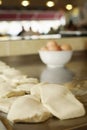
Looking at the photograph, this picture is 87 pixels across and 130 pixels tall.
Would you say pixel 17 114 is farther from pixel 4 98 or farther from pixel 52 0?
pixel 52 0

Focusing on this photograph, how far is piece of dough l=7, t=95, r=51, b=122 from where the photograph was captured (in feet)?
2.05

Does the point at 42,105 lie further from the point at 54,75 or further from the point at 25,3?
the point at 25,3

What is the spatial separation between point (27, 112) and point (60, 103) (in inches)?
3.6

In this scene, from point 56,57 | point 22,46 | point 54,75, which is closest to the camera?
point 54,75

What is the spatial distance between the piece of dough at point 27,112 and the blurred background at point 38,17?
1.27 m

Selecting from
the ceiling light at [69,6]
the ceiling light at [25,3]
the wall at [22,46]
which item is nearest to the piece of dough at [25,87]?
the wall at [22,46]

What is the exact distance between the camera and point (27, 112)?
0.63m

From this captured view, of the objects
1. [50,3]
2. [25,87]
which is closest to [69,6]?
[50,3]

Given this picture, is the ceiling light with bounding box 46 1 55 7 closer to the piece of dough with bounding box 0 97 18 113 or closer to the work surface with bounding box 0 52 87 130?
the work surface with bounding box 0 52 87 130

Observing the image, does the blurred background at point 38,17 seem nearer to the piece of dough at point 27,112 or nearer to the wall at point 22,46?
the wall at point 22,46

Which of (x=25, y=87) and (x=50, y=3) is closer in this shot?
(x=25, y=87)

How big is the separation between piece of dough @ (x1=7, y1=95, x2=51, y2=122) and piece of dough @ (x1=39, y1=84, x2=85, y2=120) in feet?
0.06

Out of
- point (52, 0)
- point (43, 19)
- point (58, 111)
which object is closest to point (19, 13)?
point (43, 19)

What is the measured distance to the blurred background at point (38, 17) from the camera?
1902mm
